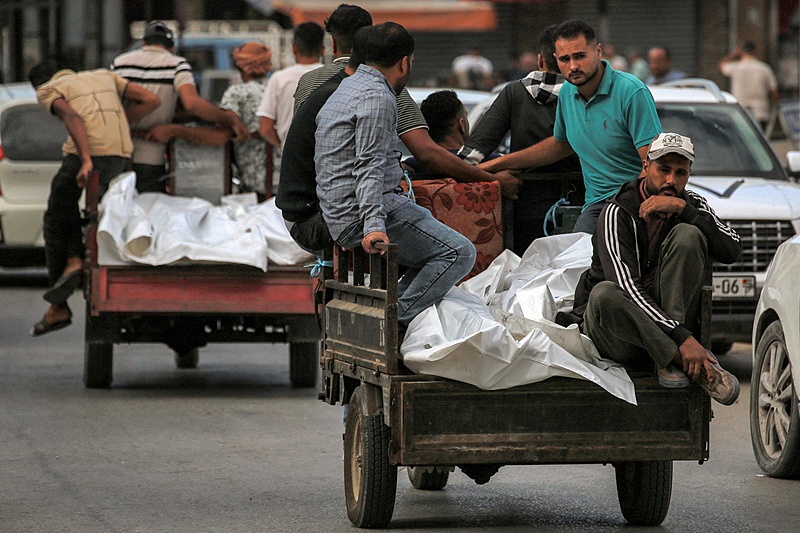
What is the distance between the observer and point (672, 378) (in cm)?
586

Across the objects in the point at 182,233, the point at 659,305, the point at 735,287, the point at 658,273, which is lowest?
the point at 735,287

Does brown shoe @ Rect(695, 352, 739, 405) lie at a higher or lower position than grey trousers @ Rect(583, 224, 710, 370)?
lower

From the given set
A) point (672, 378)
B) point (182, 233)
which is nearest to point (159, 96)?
point (182, 233)

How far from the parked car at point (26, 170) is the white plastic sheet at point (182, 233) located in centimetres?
545

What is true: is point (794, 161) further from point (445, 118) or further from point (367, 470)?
point (367, 470)

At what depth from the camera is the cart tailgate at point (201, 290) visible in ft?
32.5

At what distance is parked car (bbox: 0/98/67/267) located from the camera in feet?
51.5

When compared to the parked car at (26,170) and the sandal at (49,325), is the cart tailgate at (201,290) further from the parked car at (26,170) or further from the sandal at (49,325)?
the parked car at (26,170)

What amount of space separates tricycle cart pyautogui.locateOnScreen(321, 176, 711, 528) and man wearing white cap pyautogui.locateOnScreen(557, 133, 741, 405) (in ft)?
0.39

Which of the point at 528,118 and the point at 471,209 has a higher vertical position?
the point at 528,118

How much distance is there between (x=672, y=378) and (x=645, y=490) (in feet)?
2.18

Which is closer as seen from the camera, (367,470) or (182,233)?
(367,470)

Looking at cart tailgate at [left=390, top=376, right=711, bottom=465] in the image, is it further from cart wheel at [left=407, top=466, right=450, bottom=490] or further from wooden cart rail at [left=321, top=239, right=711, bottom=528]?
cart wheel at [left=407, top=466, right=450, bottom=490]

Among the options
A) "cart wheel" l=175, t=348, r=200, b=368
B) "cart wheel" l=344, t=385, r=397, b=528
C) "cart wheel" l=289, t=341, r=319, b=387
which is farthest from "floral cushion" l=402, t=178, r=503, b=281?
"cart wheel" l=175, t=348, r=200, b=368
